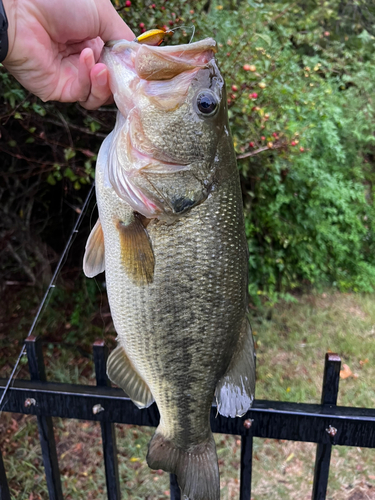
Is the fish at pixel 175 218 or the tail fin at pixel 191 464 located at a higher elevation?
the fish at pixel 175 218

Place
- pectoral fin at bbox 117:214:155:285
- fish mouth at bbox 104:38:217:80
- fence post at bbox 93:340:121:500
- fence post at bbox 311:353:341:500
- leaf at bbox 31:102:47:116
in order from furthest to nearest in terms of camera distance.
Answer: leaf at bbox 31:102:47:116 < fence post at bbox 93:340:121:500 < fence post at bbox 311:353:341:500 < pectoral fin at bbox 117:214:155:285 < fish mouth at bbox 104:38:217:80

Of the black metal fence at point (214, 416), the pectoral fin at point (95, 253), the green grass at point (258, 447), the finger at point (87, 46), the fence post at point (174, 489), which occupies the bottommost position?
the green grass at point (258, 447)

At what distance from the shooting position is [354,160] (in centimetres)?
Answer: 521

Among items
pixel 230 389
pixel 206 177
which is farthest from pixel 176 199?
pixel 230 389

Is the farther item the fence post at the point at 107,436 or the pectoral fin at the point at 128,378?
the fence post at the point at 107,436

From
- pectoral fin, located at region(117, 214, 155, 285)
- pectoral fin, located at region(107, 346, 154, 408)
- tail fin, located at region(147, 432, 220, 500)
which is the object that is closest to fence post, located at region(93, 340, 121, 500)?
pectoral fin, located at region(107, 346, 154, 408)

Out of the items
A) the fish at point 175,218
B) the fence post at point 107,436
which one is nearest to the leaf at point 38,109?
the fish at point 175,218

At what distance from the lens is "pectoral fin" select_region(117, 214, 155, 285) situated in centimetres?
114

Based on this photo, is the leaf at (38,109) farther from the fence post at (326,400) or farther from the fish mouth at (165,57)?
the fence post at (326,400)

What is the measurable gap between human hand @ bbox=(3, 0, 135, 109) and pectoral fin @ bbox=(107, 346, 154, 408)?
87 cm

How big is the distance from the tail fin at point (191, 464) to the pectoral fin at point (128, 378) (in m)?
0.14

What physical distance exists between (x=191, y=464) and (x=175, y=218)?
0.84 meters

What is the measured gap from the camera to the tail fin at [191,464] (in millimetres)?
1259

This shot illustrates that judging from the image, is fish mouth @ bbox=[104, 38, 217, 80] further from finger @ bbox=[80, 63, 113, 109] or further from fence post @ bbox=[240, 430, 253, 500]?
fence post @ bbox=[240, 430, 253, 500]
